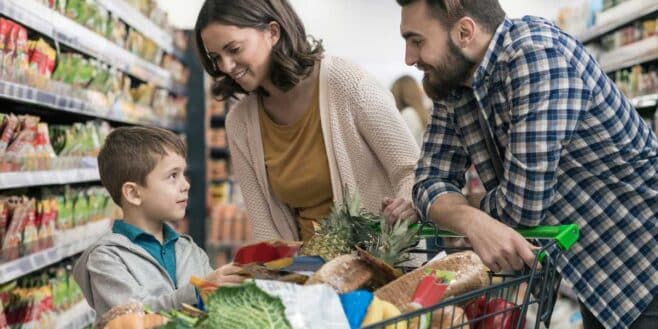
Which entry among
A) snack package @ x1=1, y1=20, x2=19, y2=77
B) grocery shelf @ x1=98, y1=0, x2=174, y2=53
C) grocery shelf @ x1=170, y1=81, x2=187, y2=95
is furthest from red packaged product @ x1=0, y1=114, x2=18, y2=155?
grocery shelf @ x1=170, y1=81, x2=187, y2=95

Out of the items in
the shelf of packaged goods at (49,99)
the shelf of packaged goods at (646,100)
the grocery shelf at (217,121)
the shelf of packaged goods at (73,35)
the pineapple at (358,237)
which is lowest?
the pineapple at (358,237)

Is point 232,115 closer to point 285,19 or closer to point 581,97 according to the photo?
point 285,19

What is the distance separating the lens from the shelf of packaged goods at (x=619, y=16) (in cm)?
449

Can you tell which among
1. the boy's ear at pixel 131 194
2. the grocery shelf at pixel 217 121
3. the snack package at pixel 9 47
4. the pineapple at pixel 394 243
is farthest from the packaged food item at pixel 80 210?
the grocery shelf at pixel 217 121

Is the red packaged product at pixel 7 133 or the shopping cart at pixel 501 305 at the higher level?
the red packaged product at pixel 7 133

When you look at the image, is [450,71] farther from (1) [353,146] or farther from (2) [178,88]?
(2) [178,88]

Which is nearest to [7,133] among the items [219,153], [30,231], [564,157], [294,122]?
[30,231]

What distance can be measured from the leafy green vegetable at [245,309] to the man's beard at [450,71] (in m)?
0.66

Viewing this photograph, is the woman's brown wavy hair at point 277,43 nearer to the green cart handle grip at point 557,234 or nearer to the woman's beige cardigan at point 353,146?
the woman's beige cardigan at point 353,146

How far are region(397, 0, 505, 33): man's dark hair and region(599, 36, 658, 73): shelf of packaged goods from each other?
327 cm

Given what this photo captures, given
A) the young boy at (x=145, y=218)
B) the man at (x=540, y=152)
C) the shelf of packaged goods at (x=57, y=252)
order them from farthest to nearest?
the shelf of packaged goods at (x=57, y=252), the young boy at (x=145, y=218), the man at (x=540, y=152)

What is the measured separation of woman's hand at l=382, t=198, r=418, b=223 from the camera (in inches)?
64.8

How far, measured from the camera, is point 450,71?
1.51 metres

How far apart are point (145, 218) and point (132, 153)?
0.17m
